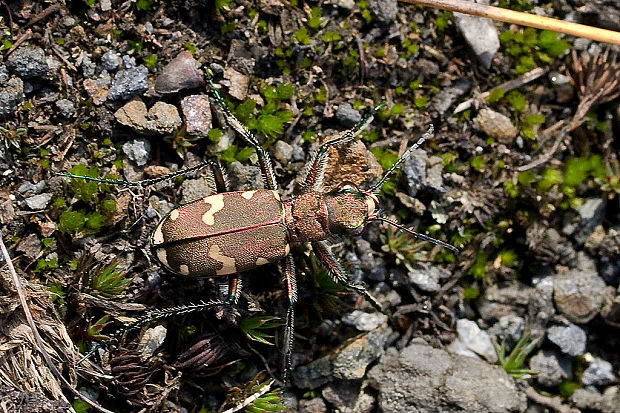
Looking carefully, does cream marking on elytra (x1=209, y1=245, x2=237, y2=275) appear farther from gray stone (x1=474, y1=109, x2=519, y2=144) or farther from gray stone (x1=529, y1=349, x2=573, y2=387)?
gray stone (x1=529, y1=349, x2=573, y2=387)

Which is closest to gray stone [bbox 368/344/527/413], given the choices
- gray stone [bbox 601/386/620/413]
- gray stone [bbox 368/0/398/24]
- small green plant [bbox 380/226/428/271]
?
small green plant [bbox 380/226/428/271]

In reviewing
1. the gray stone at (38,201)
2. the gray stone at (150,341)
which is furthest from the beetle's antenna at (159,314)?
the gray stone at (38,201)

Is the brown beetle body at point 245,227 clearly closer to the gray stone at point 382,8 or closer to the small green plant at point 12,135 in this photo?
the small green plant at point 12,135

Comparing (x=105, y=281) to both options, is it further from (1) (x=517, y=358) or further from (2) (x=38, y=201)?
(1) (x=517, y=358)

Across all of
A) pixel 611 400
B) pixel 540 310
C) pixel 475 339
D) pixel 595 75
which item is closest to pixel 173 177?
pixel 475 339

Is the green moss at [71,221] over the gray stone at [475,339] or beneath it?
over
